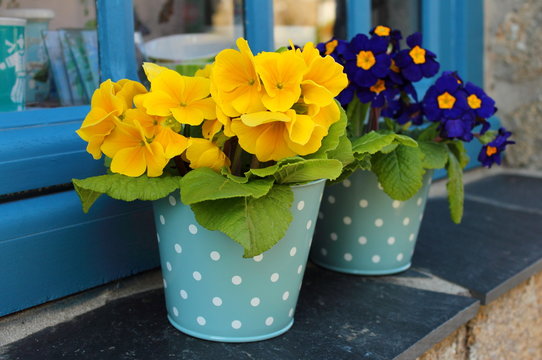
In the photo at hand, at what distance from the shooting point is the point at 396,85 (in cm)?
120

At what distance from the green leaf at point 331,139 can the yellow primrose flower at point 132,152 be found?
0.74 ft

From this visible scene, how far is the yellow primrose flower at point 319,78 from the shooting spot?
2.89ft

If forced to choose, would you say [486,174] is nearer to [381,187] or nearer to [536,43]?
[536,43]

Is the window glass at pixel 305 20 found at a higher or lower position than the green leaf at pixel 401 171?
higher

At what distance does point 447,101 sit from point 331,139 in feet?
1.27

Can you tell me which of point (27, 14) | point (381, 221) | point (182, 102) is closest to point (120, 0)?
point (27, 14)

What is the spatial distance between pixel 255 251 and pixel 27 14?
0.73 m

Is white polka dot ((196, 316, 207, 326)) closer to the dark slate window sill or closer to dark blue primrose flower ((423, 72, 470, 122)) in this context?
the dark slate window sill

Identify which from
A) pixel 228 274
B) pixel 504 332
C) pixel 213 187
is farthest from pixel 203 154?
pixel 504 332

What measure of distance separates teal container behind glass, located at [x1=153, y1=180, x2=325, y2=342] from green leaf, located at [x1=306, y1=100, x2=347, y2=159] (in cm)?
5

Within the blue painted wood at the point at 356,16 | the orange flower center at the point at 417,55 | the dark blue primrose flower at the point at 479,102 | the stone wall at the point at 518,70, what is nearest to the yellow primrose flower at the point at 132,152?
the orange flower center at the point at 417,55

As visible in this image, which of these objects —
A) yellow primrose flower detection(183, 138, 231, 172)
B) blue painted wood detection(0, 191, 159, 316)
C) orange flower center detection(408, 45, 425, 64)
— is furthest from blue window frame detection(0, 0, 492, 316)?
orange flower center detection(408, 45, 425, 64)

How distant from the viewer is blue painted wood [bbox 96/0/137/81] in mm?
1188

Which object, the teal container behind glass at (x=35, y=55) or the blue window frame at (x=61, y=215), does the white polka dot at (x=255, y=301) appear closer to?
the blue window frame at (x=61, y=215)
